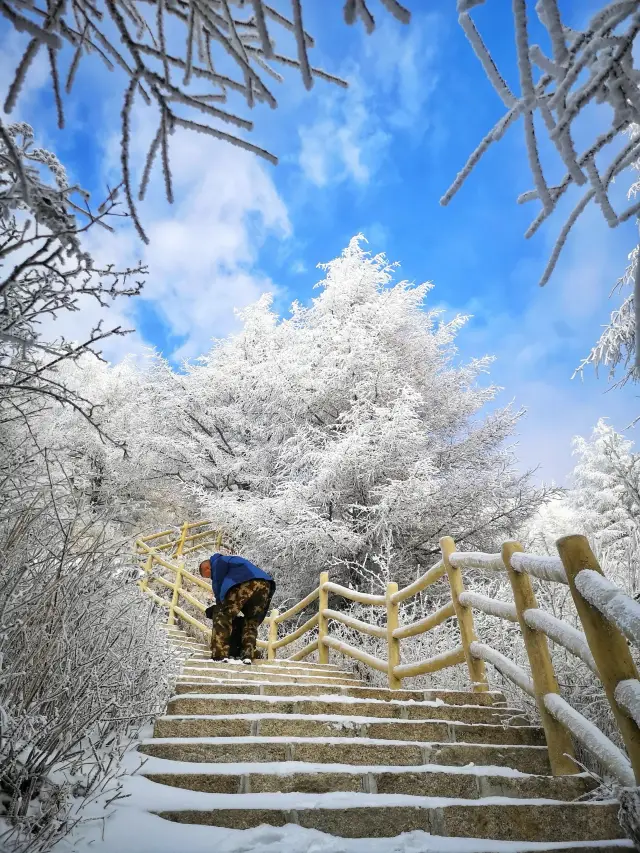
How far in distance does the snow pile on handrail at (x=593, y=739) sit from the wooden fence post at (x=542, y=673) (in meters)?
0.06

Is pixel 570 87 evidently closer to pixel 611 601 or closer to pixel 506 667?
pixel 611 601

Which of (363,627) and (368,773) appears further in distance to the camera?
(363,627)

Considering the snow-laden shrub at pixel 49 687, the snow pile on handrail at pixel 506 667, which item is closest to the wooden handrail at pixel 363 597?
the snow pile on handrail at pixel 506 667

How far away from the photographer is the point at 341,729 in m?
3.06

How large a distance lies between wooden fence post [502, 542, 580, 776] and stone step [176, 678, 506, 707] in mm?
1146

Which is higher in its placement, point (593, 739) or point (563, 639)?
point (563, 639)

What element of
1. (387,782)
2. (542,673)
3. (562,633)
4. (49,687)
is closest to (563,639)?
(562,633)

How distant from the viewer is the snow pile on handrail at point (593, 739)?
212 centimetres

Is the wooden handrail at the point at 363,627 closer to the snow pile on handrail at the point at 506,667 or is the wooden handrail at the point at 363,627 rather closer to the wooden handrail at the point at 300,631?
the wooden handrail at the point at 300,631

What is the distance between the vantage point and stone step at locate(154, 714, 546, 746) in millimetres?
2926

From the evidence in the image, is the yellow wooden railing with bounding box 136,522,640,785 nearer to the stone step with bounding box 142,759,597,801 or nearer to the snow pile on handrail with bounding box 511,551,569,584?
the snow pile on handrail with bounding box 511,551,569,584

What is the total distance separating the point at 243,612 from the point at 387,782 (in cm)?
374

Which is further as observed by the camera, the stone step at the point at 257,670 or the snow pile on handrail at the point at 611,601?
the stone step at the point at 257,670

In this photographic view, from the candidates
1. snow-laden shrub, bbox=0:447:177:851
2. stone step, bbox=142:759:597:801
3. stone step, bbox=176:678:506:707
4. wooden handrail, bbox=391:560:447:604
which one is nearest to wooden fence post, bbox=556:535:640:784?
stone step, bbox=142:759:597:801
